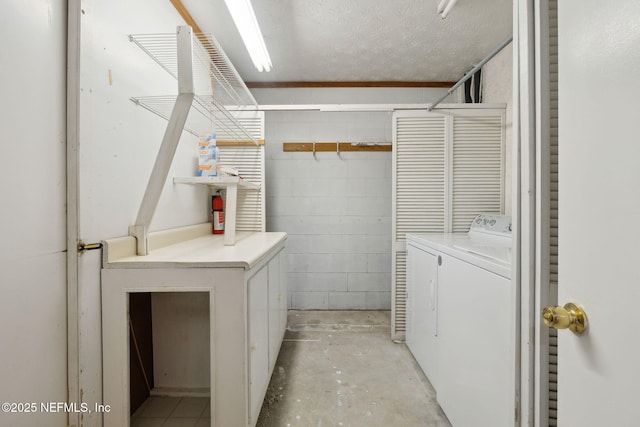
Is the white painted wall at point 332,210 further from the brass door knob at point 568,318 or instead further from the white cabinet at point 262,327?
the brass door knob at point 568,318

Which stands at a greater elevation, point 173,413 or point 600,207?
point 600,207

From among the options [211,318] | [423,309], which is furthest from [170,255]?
[423,309]

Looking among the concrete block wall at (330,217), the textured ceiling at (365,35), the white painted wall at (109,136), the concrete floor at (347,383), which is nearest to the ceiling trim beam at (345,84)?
the textured ceiling at (365,35)

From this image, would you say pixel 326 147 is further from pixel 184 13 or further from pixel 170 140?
pixel 170 140

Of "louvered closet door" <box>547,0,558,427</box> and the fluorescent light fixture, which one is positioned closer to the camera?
"louvered closet door" <box>547,0,558,427</box>

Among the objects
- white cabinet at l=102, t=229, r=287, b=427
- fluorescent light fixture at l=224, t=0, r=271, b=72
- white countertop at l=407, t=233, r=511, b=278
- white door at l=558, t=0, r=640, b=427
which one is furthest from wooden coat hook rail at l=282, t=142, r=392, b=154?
white door at l=558, t=0, r=640, b=427

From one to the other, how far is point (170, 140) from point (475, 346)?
5.63 ft

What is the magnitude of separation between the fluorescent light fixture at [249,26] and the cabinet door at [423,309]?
186 centimetres

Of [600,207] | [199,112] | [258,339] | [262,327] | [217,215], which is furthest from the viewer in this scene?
[217,215]

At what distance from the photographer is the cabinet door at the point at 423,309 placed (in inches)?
72.8

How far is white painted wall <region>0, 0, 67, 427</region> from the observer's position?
91 centimetres

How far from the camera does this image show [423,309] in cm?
206

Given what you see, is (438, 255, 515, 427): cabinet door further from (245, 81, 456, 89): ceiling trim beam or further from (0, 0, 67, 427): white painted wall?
(245, 81, 456, 89): ceiling trim beam

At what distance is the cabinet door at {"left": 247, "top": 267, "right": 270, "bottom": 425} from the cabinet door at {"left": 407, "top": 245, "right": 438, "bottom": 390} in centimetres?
107
